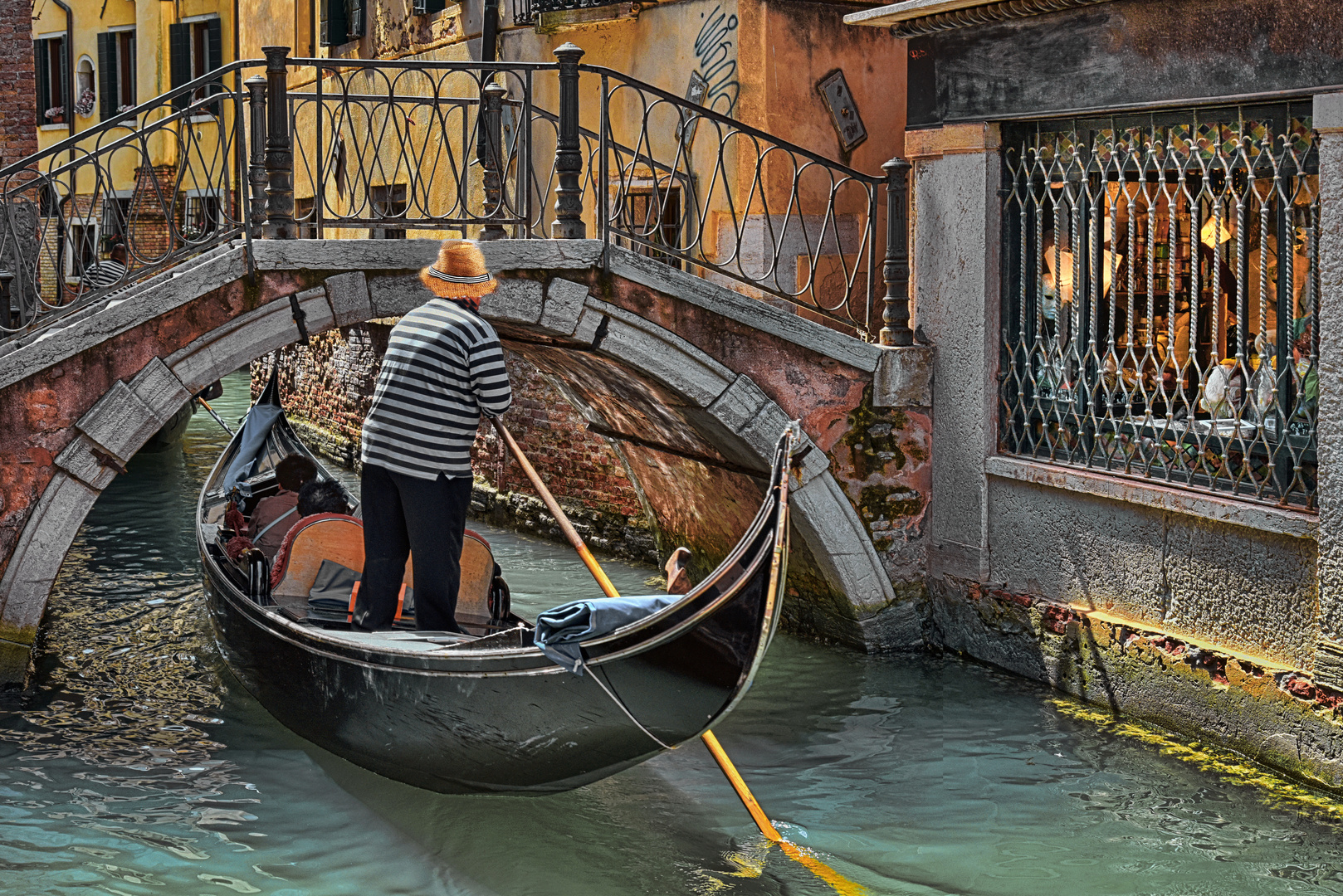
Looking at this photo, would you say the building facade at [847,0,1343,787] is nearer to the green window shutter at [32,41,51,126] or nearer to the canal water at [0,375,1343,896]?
the canal water at [0,375,1343,896]

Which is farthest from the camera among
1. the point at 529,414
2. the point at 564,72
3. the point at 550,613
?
the point at 529,414

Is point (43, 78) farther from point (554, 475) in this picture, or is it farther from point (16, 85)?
point (554, 475)

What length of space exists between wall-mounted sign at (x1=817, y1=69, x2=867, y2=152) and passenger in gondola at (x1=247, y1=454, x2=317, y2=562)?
2894 mm

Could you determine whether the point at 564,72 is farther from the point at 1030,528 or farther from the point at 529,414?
the point at 529,414

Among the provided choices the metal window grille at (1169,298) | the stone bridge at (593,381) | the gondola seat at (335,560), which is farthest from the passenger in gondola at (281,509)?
the metal window grille at (1169,298)

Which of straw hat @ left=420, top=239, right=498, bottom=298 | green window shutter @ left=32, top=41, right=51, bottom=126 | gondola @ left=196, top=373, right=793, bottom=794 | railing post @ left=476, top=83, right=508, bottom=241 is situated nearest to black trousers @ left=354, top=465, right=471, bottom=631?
gondola @ left=196, top=373, right=793, bottom=794

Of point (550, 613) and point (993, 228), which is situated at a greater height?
point (993, 228)

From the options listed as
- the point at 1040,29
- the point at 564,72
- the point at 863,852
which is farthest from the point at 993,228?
the point at 863,852

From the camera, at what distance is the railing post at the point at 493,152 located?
20.0ft

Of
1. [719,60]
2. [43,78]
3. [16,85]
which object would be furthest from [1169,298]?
[43,78]

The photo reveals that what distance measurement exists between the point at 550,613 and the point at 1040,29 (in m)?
2.81

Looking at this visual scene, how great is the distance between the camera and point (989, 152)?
562cm

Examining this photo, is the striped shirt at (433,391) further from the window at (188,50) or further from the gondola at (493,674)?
the window at (188,50)

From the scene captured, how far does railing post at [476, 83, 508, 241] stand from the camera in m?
6.08
